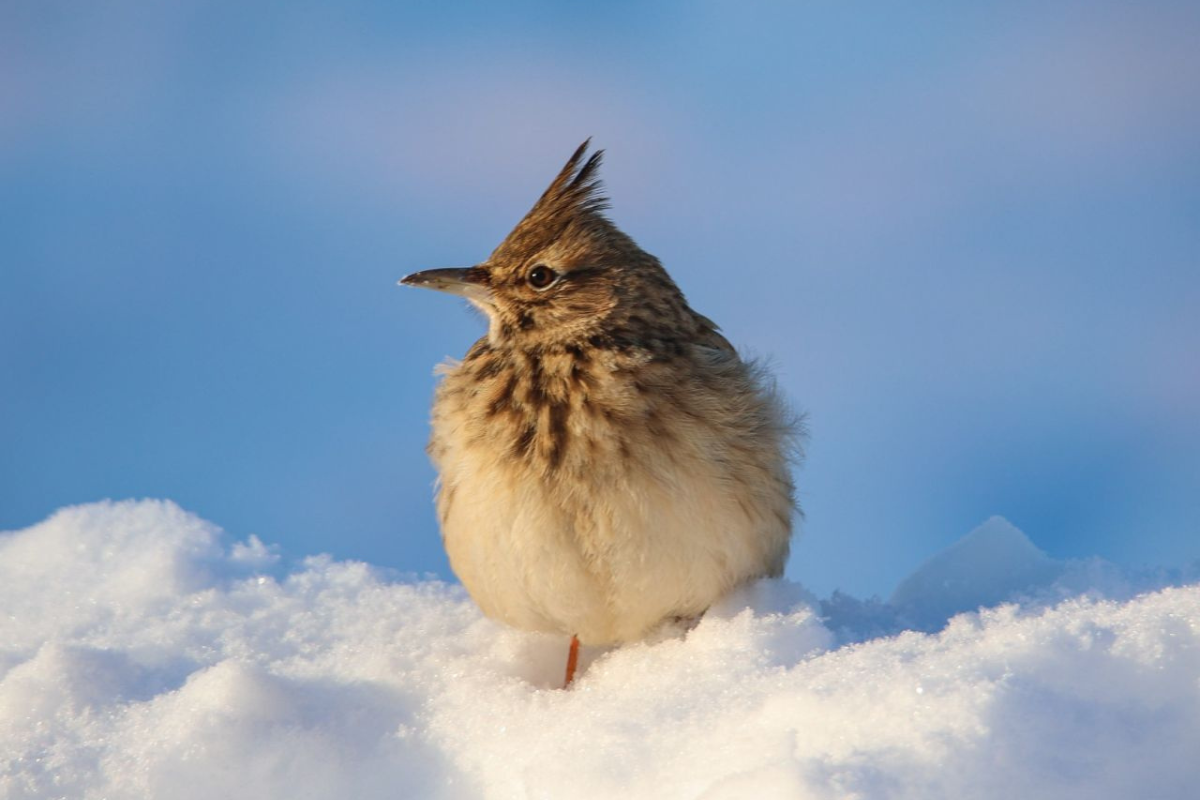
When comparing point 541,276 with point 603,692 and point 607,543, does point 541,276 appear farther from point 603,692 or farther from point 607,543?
point 603,692

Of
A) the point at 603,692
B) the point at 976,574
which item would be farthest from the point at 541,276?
the point at 976,574

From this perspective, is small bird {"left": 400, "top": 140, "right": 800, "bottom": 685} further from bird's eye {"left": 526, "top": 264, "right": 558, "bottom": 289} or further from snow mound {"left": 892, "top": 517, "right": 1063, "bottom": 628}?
snow mound {"left": 892, "top": 517, "right": 1063, "bottom": 628}

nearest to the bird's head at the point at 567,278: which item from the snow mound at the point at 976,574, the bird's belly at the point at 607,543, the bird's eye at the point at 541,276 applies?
the bird's eye at the point at 541,276

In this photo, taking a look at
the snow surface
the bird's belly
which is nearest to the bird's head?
the bird's belly

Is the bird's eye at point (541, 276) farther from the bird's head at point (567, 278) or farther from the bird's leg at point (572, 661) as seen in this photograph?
the bird's leg at point (572, 661)

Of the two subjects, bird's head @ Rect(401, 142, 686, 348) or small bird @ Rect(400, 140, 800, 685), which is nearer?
small bird @ Rect(400, 140, 800, 685)

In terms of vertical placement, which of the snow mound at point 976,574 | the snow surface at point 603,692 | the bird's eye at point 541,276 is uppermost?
the bird's eye at point 541,276

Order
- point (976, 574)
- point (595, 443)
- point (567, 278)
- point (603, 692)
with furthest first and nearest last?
point (976, 574), point (567, 278), point (595, 443), point (603, 692)
